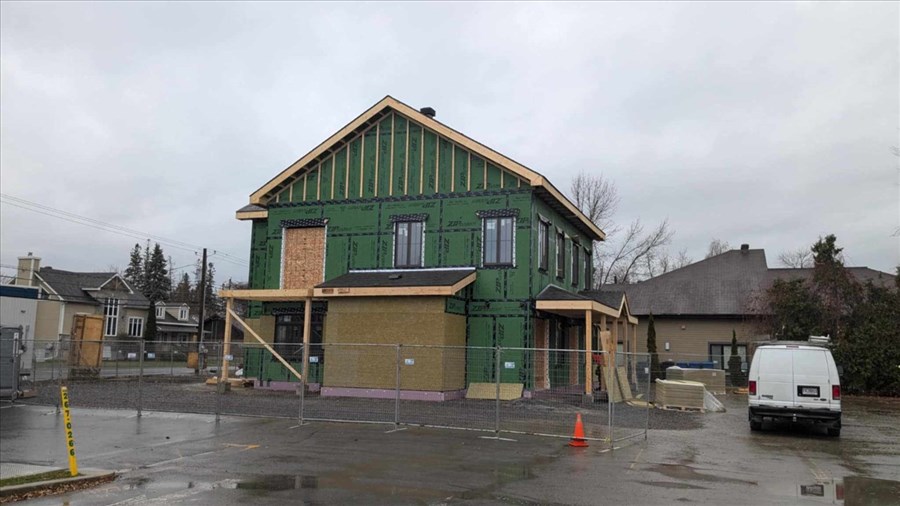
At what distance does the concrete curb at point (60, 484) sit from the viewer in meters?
8.70

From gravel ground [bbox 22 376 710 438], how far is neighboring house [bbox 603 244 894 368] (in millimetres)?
22850

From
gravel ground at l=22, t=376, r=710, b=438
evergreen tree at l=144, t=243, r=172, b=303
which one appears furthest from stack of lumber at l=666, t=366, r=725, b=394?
evergreen tree at l=144, t=243, r=172, b=303

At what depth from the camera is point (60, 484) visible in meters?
9.28

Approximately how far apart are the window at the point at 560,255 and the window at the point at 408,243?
18.6 feet

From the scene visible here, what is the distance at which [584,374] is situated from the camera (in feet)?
72.9

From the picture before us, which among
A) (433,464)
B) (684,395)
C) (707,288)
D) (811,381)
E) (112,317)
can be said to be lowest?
(433,464)

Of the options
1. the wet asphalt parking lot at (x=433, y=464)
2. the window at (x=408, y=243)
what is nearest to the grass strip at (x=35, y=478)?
the wet asphalt parking lot at (x=433, y=464)

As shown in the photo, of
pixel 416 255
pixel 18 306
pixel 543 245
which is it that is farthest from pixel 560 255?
pixel 18 306

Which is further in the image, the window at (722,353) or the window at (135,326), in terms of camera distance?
the window at (135,326)

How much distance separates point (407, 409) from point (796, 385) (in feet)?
31.2

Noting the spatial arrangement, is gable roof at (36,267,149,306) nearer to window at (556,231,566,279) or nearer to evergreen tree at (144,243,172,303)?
evergreen tree at (144,243,172,303)

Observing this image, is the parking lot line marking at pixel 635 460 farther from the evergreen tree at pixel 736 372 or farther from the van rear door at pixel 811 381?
the evergreen tree at pixel 736 372

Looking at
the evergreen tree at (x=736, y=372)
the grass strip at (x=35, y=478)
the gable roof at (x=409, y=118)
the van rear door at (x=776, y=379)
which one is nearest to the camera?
the grass strip at (x=35, y=478)

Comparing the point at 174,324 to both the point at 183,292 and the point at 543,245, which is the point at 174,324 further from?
the point at 543,245
